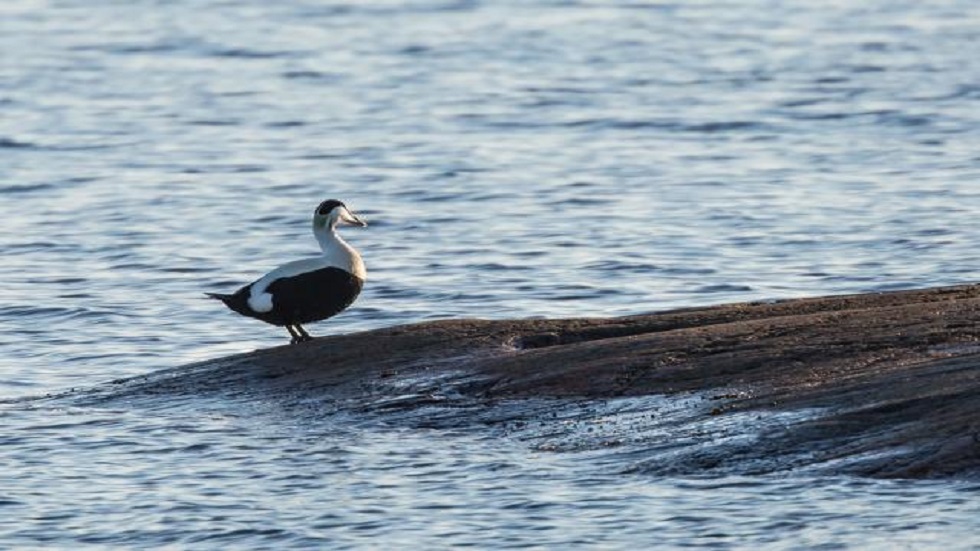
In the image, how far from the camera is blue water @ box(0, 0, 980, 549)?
10.0 meters

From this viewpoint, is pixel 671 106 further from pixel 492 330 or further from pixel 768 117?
pixel 492 330

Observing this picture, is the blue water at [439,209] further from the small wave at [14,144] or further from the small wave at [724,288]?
the small wave at [14,144]

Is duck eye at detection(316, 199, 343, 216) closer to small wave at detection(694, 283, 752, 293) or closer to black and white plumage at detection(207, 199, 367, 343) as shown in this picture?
black and white plumage at detection(207, 199, 367, 343)

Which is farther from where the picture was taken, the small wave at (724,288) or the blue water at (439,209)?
the small wave at (724,288)

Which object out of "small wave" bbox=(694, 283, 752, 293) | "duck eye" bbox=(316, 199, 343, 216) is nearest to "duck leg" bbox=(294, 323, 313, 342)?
"duck eye" bbox=(316, 199, 343, 216)

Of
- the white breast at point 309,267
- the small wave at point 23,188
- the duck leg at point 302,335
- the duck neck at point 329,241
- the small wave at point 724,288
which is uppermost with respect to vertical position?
the duck neck at point 329,241

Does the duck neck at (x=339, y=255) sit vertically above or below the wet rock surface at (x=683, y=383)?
above

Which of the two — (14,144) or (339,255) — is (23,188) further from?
(339,255)

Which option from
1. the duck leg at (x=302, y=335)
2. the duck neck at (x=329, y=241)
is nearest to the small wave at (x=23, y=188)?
the duck neck at (x=329, y=241)

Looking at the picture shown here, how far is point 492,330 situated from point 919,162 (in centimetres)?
1158

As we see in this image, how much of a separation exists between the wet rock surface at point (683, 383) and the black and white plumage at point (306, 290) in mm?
477

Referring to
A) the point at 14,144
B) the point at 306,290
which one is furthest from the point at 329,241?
the point at 14,144

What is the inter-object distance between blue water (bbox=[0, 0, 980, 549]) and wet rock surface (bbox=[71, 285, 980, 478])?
195 mm

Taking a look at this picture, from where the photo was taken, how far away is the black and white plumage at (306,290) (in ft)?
42.8
